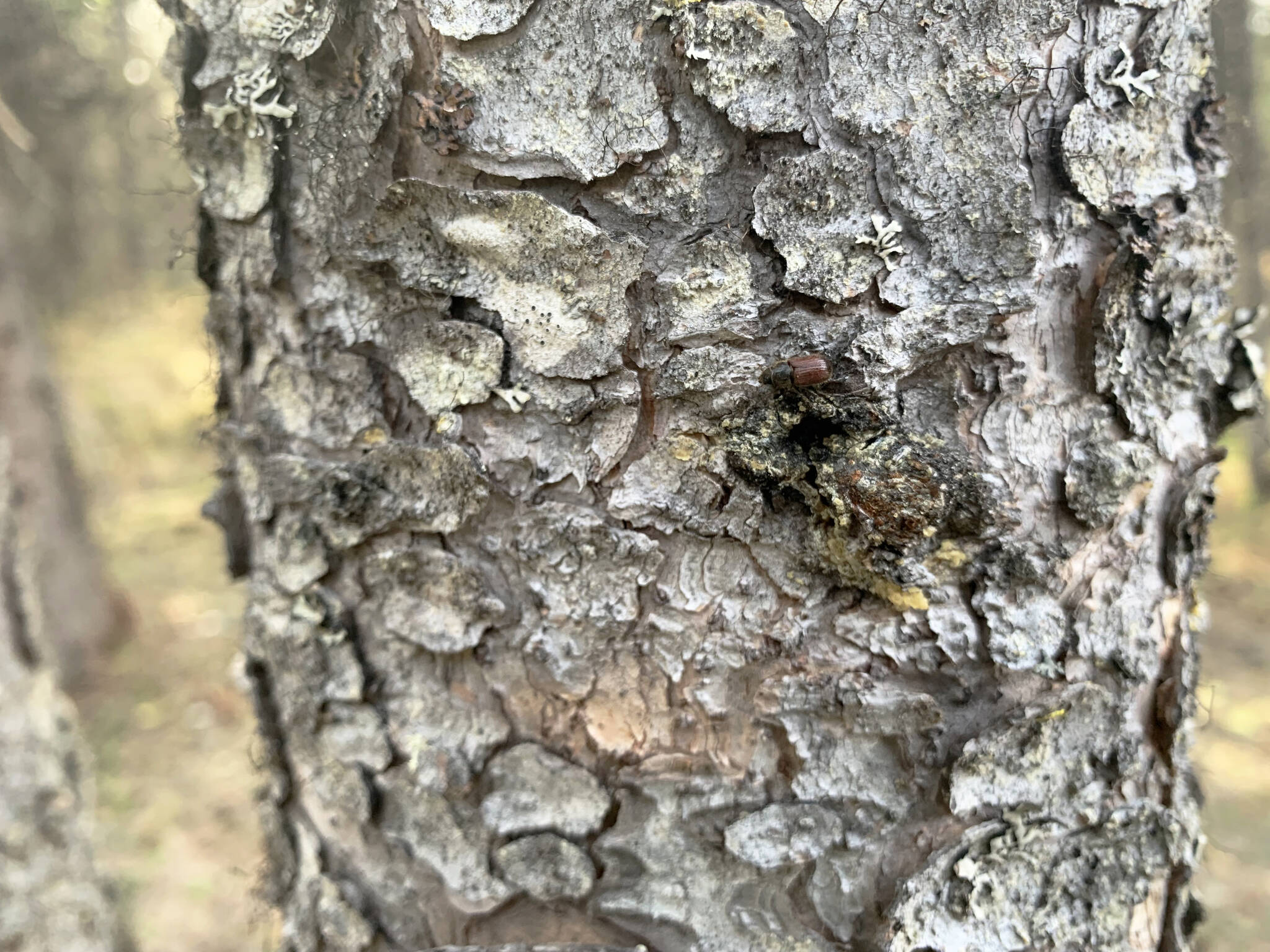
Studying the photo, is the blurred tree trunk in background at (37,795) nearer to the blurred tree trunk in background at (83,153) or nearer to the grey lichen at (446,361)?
the blurred tree trunk in background at (83,153)

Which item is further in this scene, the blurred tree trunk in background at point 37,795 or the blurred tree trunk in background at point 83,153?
the blurred tree trunk in background at point 83,153

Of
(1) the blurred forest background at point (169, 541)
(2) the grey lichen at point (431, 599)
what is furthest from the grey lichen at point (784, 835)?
(1) the blurred forest background at point (169, 541)

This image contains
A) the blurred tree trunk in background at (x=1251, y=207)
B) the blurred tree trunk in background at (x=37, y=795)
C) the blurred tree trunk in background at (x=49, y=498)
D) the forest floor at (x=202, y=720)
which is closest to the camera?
the blurred tree trunk in background at (x=37, y=795)

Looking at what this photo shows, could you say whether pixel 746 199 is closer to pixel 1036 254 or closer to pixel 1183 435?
pixel 1036 254

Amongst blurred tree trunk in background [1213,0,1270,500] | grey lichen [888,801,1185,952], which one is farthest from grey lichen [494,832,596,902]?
blurred tree trunk in background [1213,0,1270,500]

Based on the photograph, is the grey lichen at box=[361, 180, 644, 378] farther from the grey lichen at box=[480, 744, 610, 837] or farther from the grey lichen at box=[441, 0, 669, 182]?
the grey lichen at box=[480, 744, 610, 837]

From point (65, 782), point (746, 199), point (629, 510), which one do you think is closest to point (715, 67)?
point (746, 199)
